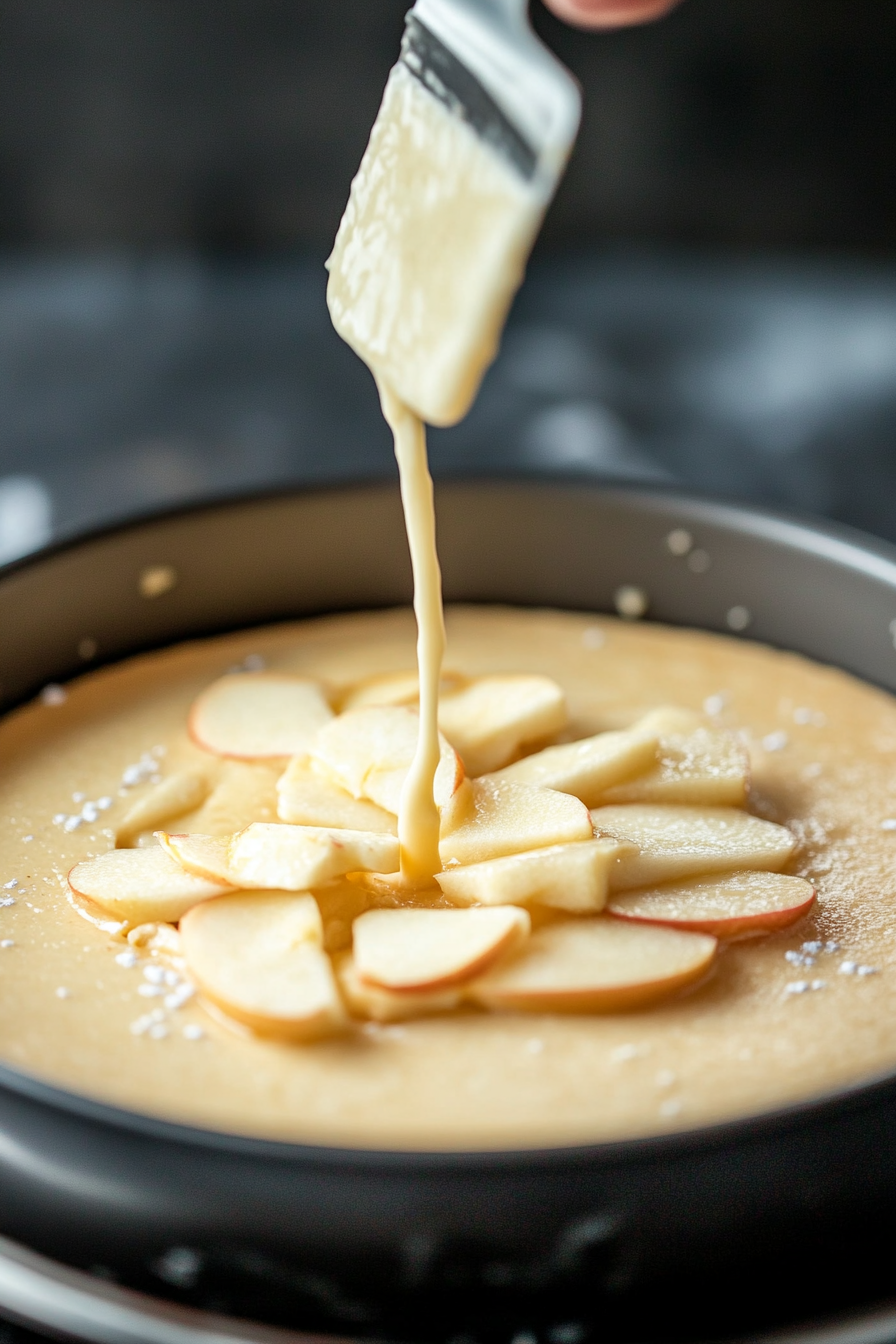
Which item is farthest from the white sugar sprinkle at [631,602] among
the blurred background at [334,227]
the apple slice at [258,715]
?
the blurred background at [334,227]

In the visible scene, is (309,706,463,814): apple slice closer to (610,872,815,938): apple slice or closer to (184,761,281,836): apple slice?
(184,761,281,836): apple slice

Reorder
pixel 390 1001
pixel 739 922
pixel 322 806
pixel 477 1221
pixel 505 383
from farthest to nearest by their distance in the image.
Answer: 1. pixel 505 383
2. pixel 322 806
3. pixel 739 922
4. pixel 390 1001
5. pixel 477 1221

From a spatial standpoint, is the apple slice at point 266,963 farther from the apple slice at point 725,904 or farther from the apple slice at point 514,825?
the apple slice at point 725,904

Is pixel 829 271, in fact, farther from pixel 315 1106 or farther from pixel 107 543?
pixel 315 1106

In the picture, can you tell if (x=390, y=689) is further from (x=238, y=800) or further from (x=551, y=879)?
(x=551, y=879)

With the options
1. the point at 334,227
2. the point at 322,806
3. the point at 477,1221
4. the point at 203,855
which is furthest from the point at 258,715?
the point at 334,227

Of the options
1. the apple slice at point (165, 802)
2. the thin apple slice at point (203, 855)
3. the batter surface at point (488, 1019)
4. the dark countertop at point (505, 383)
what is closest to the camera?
the batter surface at point (488, 1019)
